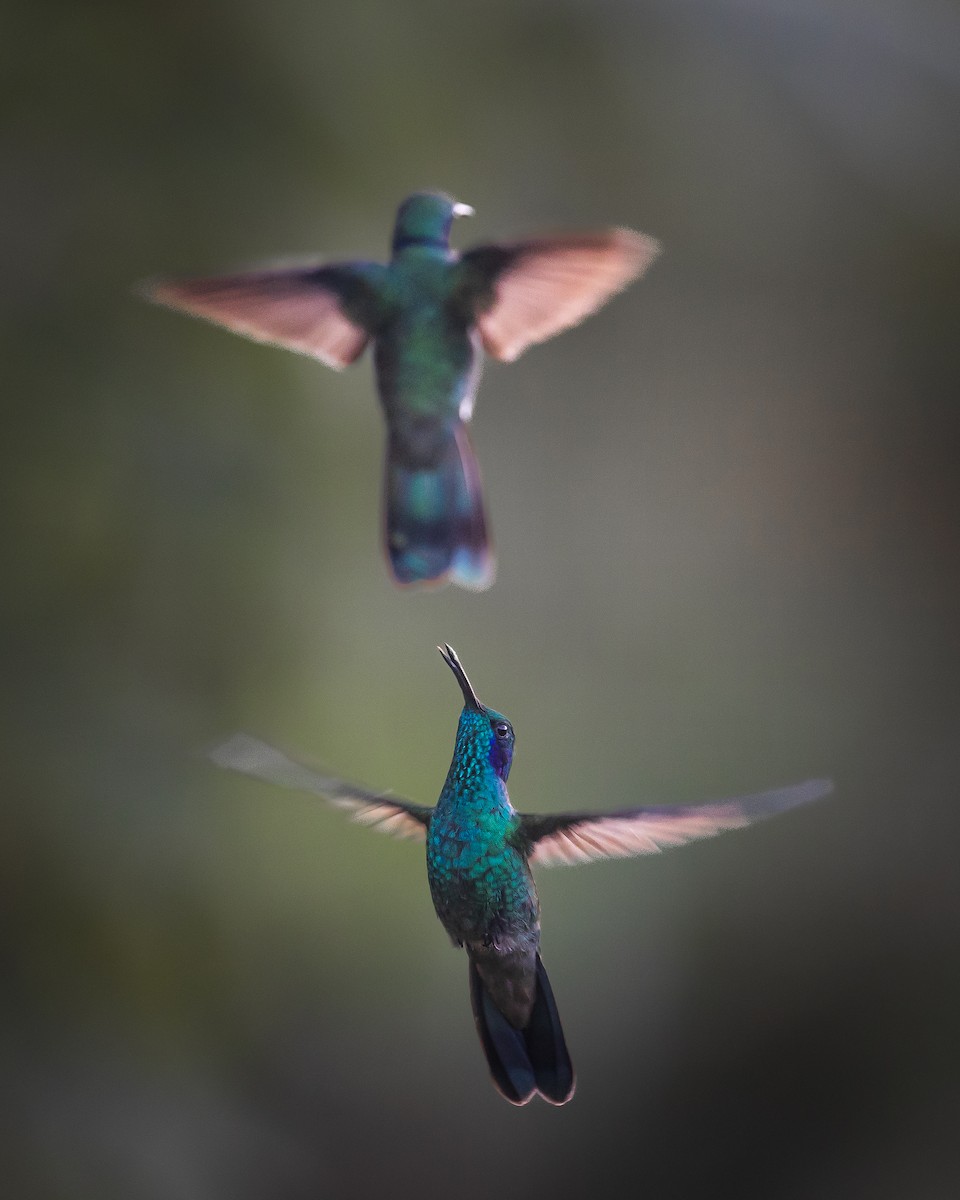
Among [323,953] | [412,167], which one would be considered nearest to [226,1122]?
[323,953]

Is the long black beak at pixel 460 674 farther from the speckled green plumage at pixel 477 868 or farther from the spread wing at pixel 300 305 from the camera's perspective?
the spread wing at pixel 300 305

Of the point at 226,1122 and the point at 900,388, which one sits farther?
the point at 900,388

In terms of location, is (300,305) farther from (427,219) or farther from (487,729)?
(487,729)

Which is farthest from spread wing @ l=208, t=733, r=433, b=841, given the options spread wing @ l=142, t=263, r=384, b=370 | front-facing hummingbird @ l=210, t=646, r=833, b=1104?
spread wing @ l=142, t=263, r=384, b=370

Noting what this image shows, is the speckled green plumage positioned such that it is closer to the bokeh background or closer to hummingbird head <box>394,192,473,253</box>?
hummingbird head <box>394,192,473,253</box>

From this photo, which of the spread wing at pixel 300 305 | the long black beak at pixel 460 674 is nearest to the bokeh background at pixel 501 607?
the spread wing at pixel 300 305

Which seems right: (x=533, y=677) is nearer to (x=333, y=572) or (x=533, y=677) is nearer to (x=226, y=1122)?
(x=333, y=572)
